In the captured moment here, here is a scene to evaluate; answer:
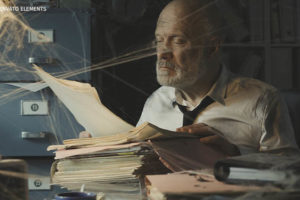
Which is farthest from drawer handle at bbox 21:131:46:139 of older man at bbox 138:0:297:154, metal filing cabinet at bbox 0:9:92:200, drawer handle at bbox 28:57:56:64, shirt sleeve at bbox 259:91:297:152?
shirt sleeve at bbox 259:91:297:152

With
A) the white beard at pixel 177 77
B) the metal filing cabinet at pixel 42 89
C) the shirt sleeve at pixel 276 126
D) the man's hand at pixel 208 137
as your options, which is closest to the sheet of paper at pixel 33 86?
the metal filing cabinet at pixel 42 89

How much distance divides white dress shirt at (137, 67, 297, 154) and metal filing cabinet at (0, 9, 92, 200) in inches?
21.6

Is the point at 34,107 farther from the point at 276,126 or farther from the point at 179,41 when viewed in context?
the point at 276,126

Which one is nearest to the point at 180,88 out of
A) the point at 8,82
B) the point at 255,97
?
the point at 255,97

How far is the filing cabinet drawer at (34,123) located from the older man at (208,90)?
511 millimetres

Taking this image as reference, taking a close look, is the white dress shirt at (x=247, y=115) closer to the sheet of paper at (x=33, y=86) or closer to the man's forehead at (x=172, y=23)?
the man's forehead at (x=172, y=23)

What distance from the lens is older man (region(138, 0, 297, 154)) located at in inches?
57.3

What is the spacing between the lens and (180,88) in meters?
1.57

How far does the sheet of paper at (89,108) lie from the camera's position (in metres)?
0.95

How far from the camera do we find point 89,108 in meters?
1.00

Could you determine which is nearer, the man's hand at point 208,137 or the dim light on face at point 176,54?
the man's hand at point 208,137

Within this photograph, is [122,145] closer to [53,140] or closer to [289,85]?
[53,140]

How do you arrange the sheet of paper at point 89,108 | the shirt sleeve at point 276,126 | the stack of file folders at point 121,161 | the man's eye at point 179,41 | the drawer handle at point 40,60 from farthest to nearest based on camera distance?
the drawer handle at point 40,60 < the man's eye at point 179,41 < the shirt sleeve at point 276,126 < the sheet of paper at point 89,108 < the stack of file folders at point 121,161

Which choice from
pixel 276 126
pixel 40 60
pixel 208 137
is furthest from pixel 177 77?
pixel 40 60
